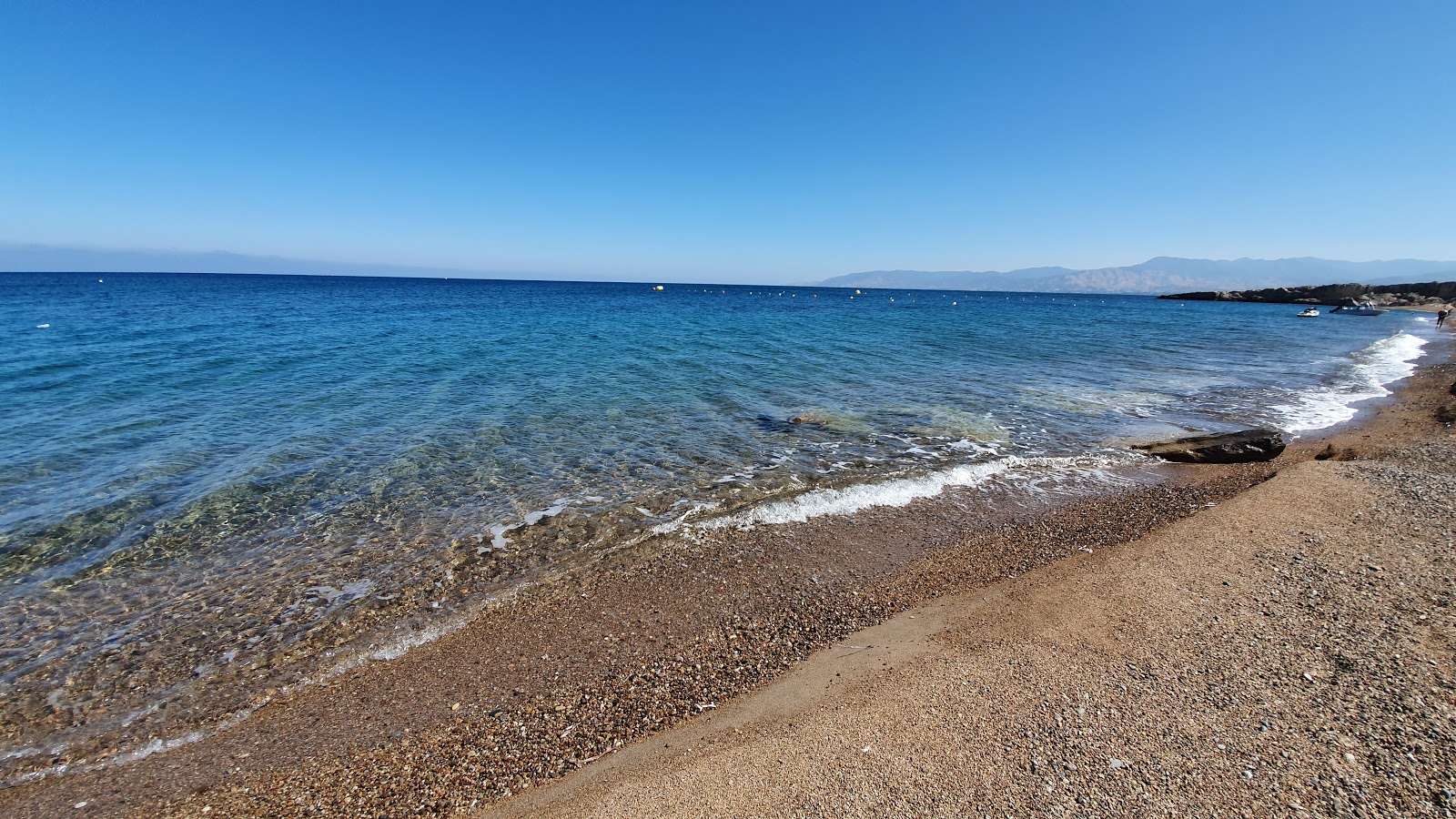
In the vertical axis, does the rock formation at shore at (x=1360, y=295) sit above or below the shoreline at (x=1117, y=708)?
above

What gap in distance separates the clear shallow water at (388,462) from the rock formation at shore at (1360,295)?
8945 cm

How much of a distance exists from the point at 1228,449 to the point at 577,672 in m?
14.3

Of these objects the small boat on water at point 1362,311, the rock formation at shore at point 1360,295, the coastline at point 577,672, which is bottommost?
the coastline at point 577,672

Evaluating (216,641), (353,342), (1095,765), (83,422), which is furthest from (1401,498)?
(353,342)

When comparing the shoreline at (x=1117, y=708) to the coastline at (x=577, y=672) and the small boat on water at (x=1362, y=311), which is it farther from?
the small boat on water at (x=1362, y=311)

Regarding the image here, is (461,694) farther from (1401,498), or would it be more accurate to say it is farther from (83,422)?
(83,422)

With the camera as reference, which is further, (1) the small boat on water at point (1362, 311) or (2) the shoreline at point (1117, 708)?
(1) the small boat on water at point (1362, 311)

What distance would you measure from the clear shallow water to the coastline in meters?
0.69

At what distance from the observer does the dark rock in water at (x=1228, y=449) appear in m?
12.1

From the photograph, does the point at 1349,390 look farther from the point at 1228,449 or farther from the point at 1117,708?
the point at 1117,708

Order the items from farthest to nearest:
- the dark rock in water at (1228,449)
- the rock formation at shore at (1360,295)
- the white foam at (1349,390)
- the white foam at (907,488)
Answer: the rock formation at shore at (1360,295) → the white foam at (1349,390) → the dark rock in water at (1228,449) → the white foam at (907,488)

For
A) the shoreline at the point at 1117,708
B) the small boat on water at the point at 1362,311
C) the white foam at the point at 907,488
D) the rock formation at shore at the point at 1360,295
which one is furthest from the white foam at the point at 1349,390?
the rock formation at shore at the point at 1360,295

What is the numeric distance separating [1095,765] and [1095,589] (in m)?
3.29

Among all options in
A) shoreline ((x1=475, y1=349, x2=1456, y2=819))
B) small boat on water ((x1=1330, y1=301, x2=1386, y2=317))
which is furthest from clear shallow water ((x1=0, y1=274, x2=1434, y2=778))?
small boat on water ((x1=1330, y1=301, x2=1386, y2=317))
